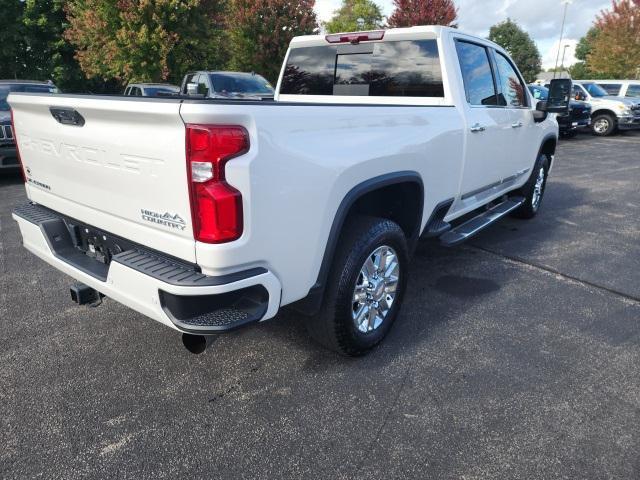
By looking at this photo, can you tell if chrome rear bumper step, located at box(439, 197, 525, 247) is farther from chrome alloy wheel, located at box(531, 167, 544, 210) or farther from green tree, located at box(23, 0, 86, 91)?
green tree, located at box(23, 0, 86, 91)

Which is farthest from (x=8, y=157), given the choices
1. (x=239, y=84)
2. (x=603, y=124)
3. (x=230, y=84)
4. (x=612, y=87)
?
(x=612, y=87)

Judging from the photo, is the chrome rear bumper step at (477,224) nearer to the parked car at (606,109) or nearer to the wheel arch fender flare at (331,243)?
the wheel arch fender flare at (331,243)

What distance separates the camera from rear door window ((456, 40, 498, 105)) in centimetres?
378

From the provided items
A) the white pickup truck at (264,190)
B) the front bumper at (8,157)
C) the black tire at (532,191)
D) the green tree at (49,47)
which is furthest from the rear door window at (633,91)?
the green tree at (49,47)

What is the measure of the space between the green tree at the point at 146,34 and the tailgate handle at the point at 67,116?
14.5 metres

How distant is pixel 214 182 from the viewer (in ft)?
6.27

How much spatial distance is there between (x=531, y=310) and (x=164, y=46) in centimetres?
1534

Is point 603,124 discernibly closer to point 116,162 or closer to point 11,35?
point 116,162

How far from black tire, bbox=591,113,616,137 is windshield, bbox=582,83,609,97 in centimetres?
79

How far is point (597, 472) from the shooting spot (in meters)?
2.10

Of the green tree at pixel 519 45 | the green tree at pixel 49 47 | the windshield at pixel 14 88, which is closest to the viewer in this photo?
the windshield at pixel 14 88

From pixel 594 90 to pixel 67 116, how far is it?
19409 mm

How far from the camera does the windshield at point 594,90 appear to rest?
17.4 m

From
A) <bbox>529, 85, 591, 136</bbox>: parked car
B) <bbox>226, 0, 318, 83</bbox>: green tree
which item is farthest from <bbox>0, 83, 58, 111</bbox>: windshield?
<bbox>529, 85, 591, 136</bbox>: parked car
